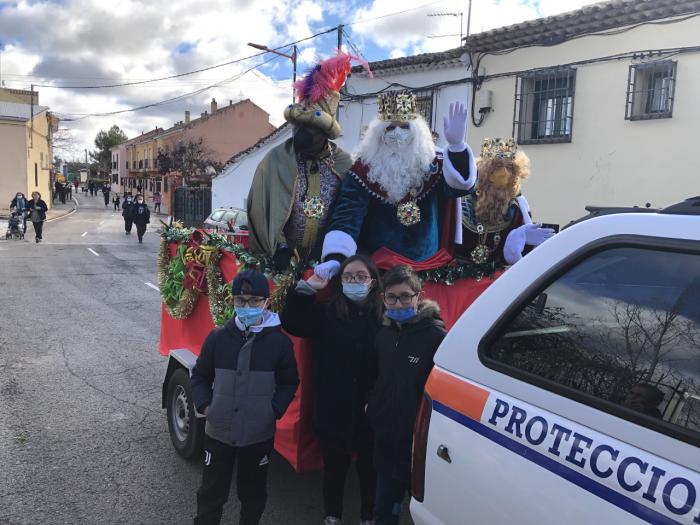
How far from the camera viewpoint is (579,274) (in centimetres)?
161

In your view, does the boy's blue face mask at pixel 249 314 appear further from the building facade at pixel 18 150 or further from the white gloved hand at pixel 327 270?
the building facade at pixel 18 150

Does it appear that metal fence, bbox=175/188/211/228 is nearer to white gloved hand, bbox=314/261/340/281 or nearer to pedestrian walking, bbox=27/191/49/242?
pedestrian walking, bbox=27/191/49/242

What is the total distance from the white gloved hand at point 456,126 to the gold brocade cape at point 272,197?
0.77 metres

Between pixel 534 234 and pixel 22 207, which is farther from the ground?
pixel 534 234

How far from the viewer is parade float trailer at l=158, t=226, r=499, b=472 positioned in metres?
2.97

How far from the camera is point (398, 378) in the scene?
95.4 inches

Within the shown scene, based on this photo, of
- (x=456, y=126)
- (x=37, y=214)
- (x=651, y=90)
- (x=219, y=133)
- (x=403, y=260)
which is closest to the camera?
(x=456, y=126)

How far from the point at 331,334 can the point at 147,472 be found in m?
1.67

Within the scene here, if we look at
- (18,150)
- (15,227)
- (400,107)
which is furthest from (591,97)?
(18,150)

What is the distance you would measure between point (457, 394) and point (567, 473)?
17.2 inches

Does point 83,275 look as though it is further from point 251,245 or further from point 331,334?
point 331,334

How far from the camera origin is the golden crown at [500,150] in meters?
4.26

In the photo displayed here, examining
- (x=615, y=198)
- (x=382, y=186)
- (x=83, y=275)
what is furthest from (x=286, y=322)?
(x=83, y=275)

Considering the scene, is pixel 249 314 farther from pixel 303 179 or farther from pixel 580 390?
pixel 580 390
